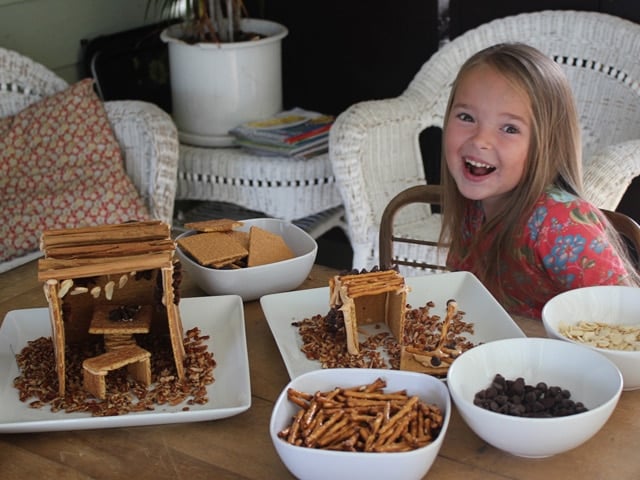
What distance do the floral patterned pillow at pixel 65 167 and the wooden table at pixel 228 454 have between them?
1.42m

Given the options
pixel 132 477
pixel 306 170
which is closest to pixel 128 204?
pixel 306 170

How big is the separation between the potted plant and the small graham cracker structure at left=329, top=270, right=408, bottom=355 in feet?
5.72

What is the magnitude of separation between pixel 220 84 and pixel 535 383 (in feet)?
6.64

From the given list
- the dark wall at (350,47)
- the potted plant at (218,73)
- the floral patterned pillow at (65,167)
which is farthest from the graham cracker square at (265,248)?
the dark wall at (350,47)

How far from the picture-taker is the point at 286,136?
2.88m

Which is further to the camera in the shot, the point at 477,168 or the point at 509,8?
the point at 509,8

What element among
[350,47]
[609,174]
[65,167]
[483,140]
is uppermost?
[483,140]

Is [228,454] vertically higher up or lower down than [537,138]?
lower down

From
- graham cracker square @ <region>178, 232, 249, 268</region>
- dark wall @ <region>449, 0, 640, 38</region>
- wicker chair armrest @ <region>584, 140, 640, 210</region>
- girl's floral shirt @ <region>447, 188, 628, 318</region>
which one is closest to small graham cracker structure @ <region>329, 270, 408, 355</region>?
graham cracker square @ <region>178, 232, 249, 268</region>

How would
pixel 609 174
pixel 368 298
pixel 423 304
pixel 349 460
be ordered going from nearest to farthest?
1. pixel 349 460
2. pixel 368 298
3. pixel 423 304
4. pixel 609 174

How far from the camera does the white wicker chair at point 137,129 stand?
2.63 meters

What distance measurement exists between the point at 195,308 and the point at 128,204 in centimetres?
120

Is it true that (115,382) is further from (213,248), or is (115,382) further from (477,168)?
(477,168)

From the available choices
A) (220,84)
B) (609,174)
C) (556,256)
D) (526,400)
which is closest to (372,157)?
(220,84)
